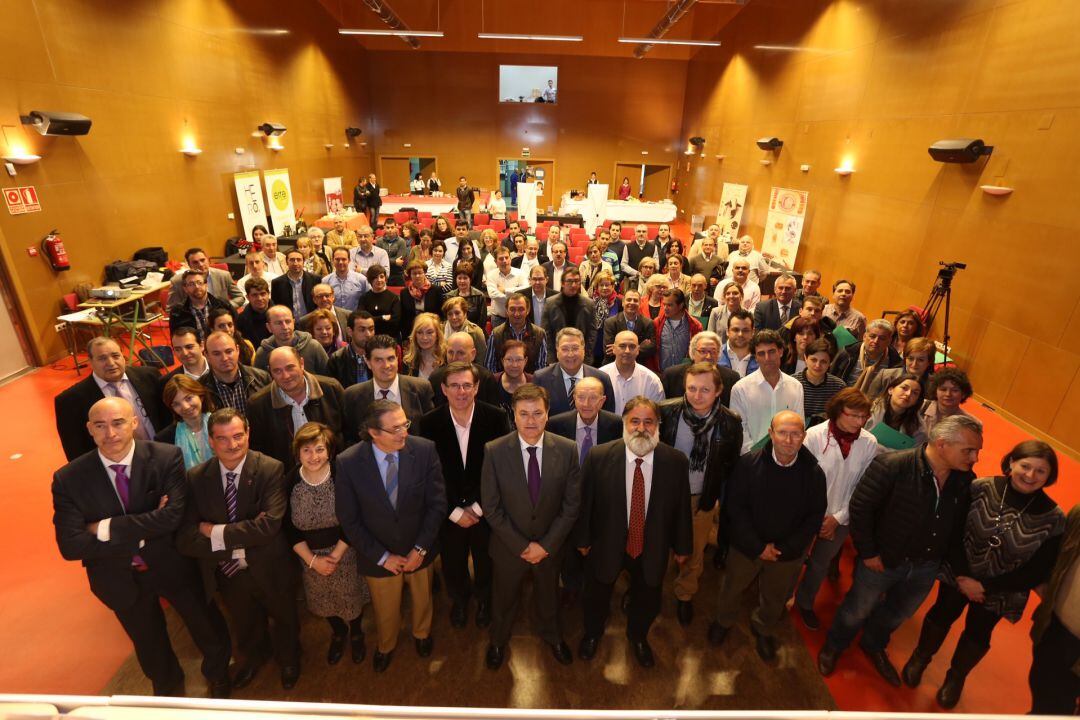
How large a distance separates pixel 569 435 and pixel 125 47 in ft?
33.4

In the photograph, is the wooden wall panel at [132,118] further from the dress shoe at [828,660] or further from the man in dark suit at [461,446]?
the dress shoe at [828,660]

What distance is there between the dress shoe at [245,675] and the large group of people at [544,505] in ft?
0.06

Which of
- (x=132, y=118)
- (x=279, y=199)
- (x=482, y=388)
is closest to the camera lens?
(x=482, y=388)

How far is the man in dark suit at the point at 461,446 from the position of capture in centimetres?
295

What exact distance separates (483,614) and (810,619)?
6.91ft

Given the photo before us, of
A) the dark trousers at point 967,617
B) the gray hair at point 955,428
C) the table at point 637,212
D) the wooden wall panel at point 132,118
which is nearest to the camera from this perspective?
the gray hair at point 955,428

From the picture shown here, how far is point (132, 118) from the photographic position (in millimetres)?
8367

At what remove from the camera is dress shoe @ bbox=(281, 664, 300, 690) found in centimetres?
281

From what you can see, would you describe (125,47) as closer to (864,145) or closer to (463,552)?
(463,552)

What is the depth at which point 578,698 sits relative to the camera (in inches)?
111

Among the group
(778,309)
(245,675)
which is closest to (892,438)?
(778,309)

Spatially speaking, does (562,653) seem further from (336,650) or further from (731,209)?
(731,209)

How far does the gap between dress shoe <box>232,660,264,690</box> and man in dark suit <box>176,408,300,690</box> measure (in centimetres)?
20

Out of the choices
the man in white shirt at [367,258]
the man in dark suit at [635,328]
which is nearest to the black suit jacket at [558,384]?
the man in dark suit at [635,328]
